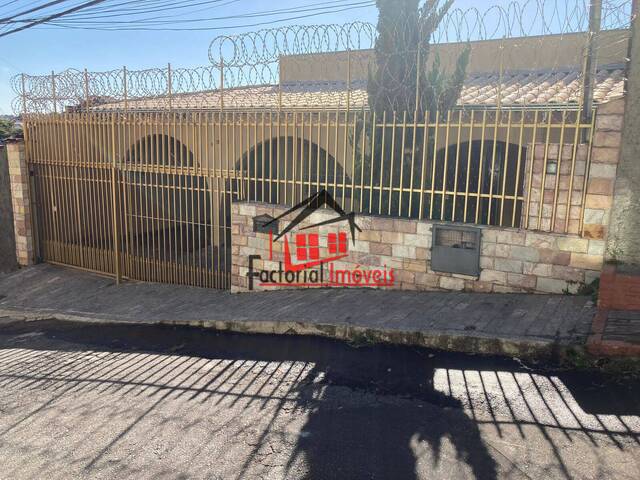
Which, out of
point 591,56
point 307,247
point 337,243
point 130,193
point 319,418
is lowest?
point 319,418

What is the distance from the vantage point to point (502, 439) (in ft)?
11.9

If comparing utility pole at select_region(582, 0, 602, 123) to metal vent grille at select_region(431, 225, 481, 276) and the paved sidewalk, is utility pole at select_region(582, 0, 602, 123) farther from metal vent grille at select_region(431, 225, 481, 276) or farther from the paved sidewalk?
the paved sidewalk

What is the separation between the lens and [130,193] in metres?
9.86

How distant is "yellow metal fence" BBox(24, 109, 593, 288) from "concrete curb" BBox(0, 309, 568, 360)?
1.66 metres

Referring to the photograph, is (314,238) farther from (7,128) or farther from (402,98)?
(7,128)

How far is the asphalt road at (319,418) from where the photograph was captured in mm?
3457

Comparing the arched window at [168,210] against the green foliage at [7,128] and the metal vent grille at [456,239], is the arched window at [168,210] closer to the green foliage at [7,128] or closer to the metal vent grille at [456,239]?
the metal vent grille at [456,239]

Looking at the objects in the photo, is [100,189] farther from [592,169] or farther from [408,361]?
[592,169]

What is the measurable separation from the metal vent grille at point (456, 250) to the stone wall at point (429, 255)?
0.27 ft

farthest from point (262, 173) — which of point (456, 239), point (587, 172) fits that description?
point (587, 172)

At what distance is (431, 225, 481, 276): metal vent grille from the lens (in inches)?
255

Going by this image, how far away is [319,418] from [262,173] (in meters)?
4.76

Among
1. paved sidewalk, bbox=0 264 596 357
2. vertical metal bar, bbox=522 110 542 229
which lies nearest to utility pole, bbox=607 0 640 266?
paved sidewalk, bbox=0 264 596 357

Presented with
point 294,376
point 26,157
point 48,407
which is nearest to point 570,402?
point 294,376
